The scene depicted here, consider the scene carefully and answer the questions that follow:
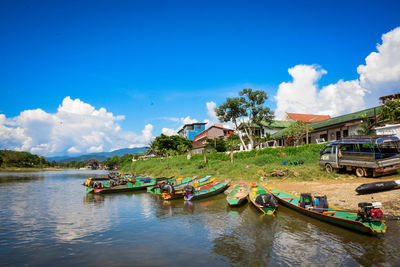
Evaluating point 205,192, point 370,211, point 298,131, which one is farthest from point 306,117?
point 370,211

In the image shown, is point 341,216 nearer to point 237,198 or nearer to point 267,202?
point 267,202

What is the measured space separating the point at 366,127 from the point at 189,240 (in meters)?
26.0

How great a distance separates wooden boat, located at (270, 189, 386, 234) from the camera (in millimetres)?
9250

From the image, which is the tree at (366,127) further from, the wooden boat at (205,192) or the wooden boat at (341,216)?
the wooden boat at (341,216)

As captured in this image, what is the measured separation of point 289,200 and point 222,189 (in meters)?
8.14

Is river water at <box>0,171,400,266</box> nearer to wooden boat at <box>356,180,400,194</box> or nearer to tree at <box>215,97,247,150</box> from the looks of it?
wooden boat at <box>356,180,400,194</box>

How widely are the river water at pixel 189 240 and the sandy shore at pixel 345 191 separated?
1515mm

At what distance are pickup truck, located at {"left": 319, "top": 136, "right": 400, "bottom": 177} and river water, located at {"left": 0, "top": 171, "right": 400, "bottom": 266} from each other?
21.1 ft

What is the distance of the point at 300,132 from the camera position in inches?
1419

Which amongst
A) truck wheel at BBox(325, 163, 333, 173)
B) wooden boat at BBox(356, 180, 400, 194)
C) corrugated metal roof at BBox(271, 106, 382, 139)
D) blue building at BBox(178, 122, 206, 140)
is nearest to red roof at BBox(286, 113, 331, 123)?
corrugated metal roof at BBox(271, 106, 382, 139)

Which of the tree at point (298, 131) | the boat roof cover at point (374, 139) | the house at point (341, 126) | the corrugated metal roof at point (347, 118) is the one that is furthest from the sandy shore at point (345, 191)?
the tree at point (298, 131)

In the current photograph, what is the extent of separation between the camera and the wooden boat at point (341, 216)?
9.25 metres

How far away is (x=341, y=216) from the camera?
11.1m

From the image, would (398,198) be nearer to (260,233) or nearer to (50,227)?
(260,233)
